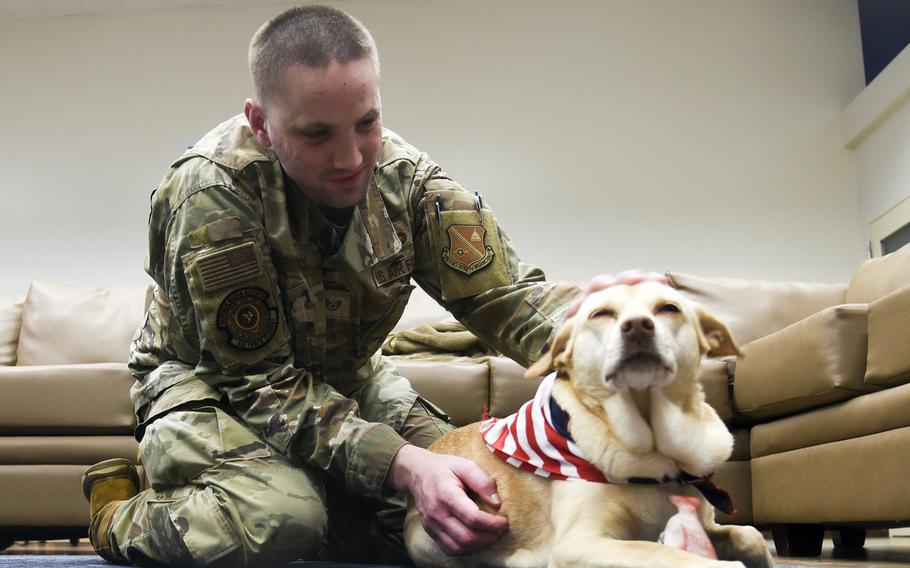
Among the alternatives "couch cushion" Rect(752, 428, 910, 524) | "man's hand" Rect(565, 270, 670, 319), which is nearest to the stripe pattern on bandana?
"man's hand" Rect(565, 270, 670, 319)

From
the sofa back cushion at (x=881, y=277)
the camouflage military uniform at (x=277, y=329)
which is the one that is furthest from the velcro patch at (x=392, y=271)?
the sofa back cushion at (x=881, y=277)

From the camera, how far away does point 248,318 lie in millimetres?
1496

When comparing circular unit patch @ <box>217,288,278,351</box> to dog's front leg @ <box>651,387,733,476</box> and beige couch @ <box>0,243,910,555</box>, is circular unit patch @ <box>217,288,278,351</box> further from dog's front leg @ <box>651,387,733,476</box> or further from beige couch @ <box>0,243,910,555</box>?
beige couch @ <box>0,243,910,555</box>

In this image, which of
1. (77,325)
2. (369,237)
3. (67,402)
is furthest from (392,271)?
(77,325)

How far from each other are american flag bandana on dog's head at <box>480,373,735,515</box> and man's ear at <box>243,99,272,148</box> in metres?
0.66

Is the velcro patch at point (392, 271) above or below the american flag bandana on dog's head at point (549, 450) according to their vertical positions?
above

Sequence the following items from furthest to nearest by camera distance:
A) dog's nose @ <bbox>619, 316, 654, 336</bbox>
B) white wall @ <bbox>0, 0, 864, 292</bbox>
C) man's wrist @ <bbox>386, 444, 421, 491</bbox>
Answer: white wall @ <bbox>0, 0, 864, 292</bbox> → man's wrist @ <bbox>386, 444, 421, 491</bbox> → dog's nose @ <bbox>619, 316, 654, 336</bbox>

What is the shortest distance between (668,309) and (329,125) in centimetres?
63

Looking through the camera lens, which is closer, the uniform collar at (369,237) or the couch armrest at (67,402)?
the uniform collar at (369,237)

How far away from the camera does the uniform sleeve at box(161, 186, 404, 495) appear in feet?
4.76

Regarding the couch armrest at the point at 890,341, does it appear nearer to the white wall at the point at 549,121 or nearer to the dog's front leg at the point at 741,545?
the dog's front leg at the point at 741,545

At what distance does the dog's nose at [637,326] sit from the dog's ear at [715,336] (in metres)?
0.13

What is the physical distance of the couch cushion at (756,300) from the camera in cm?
363

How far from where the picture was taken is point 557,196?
183 inches
